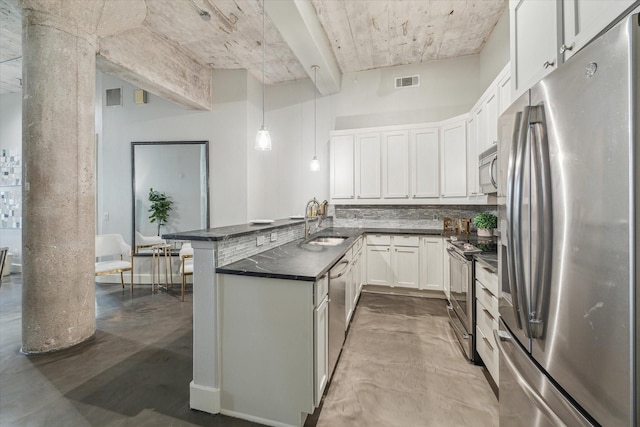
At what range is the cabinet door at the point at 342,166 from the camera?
179 inches

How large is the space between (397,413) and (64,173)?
11.3ft

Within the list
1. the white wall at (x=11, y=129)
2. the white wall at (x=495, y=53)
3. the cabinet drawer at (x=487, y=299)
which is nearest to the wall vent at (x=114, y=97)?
the white wall at (x=11, y=129)

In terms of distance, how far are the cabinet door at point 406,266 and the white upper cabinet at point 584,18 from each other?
3.09 metres

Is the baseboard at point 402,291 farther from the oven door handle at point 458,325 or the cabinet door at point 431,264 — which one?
the oven door handle at point 458,325

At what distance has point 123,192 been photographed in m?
4.73

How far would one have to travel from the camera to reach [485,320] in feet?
6.87

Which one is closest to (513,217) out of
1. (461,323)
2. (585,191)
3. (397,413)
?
(585,191)

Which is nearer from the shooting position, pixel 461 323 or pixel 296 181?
pixel 461 323

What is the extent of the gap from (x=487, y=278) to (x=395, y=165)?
2.59 metres

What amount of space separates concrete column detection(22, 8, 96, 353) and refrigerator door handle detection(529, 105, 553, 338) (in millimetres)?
3549

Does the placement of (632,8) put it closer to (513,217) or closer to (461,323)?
(513,217)

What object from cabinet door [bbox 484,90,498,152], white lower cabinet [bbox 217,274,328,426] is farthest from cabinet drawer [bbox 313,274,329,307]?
cabinet door [bbox 484,90,498,152]

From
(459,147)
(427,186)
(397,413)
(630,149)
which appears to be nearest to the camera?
(630,149)

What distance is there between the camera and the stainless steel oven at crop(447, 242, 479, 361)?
2.34 m
